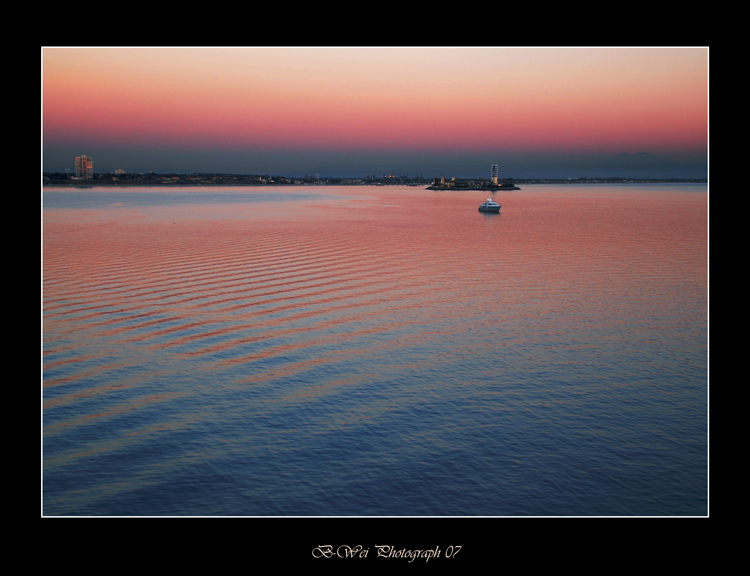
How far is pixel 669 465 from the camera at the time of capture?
18969 mm

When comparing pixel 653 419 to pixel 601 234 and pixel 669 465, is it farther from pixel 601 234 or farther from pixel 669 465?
pixel 601 234

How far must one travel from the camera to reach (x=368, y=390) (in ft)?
78.0

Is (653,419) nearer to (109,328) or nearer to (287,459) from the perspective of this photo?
(287,459)

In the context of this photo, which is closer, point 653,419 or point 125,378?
point 653,419

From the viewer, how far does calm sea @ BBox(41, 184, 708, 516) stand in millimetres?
17266

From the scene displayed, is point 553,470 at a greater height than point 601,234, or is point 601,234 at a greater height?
point 601,234

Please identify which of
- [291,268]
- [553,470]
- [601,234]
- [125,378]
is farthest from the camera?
[601,234]

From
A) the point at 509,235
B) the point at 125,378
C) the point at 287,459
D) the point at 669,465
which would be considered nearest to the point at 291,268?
the point at 125,378

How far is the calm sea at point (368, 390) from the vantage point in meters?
17.3
